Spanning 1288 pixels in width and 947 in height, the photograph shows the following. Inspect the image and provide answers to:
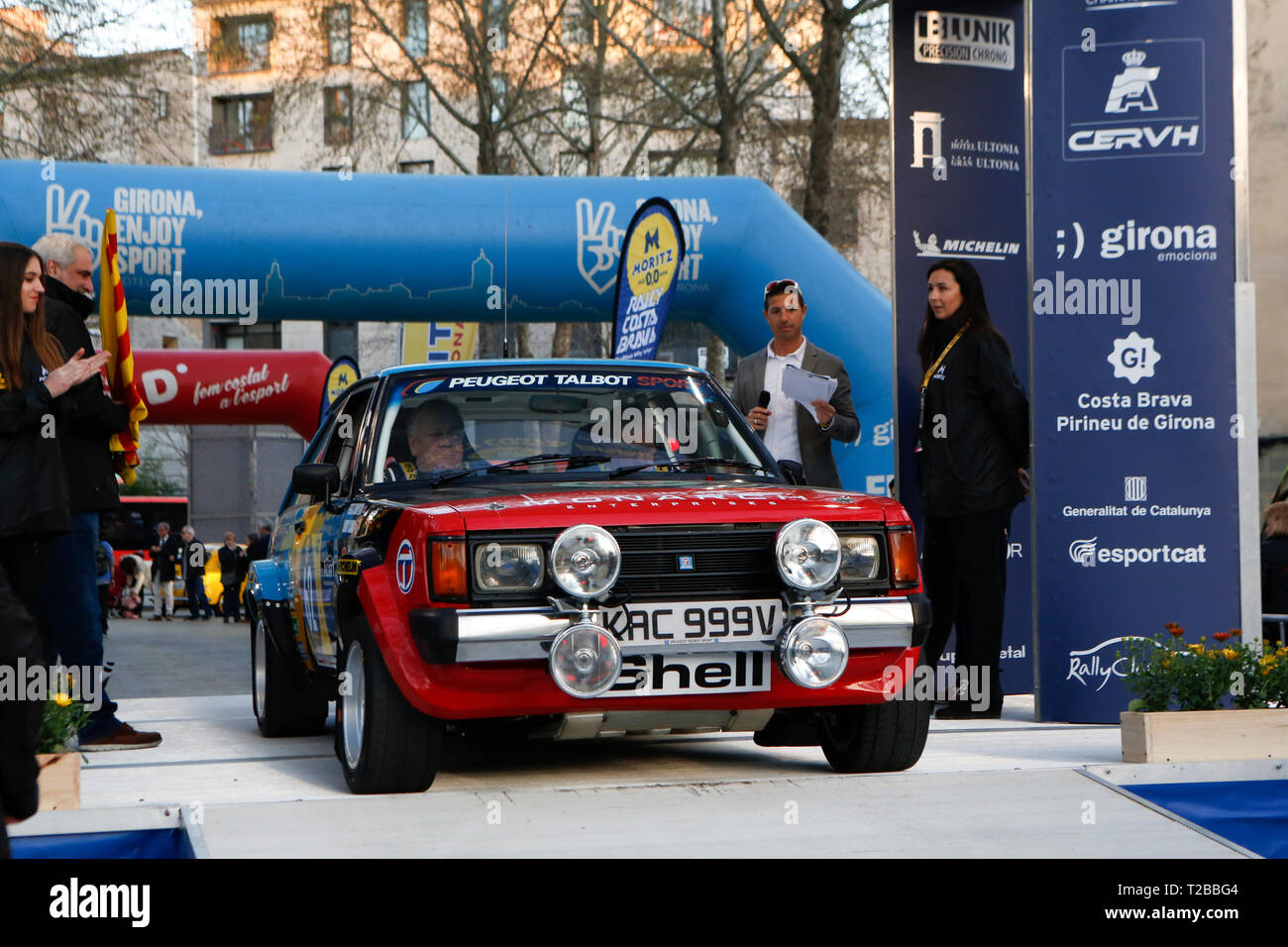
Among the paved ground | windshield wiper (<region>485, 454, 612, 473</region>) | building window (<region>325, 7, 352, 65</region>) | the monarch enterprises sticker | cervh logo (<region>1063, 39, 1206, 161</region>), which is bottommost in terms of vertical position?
the paved ground

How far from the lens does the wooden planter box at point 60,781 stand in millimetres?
5434

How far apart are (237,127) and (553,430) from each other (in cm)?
5566

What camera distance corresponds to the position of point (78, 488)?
6797 mm

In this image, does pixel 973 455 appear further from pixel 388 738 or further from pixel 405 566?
pixel 388 738

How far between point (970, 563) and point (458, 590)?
3.36 meters

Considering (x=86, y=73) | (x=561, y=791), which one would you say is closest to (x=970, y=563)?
(x=561, y=791)

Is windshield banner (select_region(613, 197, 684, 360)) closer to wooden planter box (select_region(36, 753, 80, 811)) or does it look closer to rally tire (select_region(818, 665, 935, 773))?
rally tire (select_region(818, 665, 935, 773))

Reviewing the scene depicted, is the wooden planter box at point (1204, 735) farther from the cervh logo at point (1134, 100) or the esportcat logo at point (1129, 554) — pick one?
the cervh logo at point (1134, 100)

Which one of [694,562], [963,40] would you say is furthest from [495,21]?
[694,562]

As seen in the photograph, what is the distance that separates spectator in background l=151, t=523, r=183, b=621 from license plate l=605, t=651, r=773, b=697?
2933cm

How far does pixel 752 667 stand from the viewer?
5520mm

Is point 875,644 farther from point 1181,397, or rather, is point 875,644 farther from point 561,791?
point 1181,397

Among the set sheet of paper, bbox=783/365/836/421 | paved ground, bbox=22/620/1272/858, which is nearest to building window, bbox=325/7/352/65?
sheet of paper, bbox=783/365/836/421

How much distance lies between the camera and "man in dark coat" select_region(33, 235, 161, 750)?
673cm
